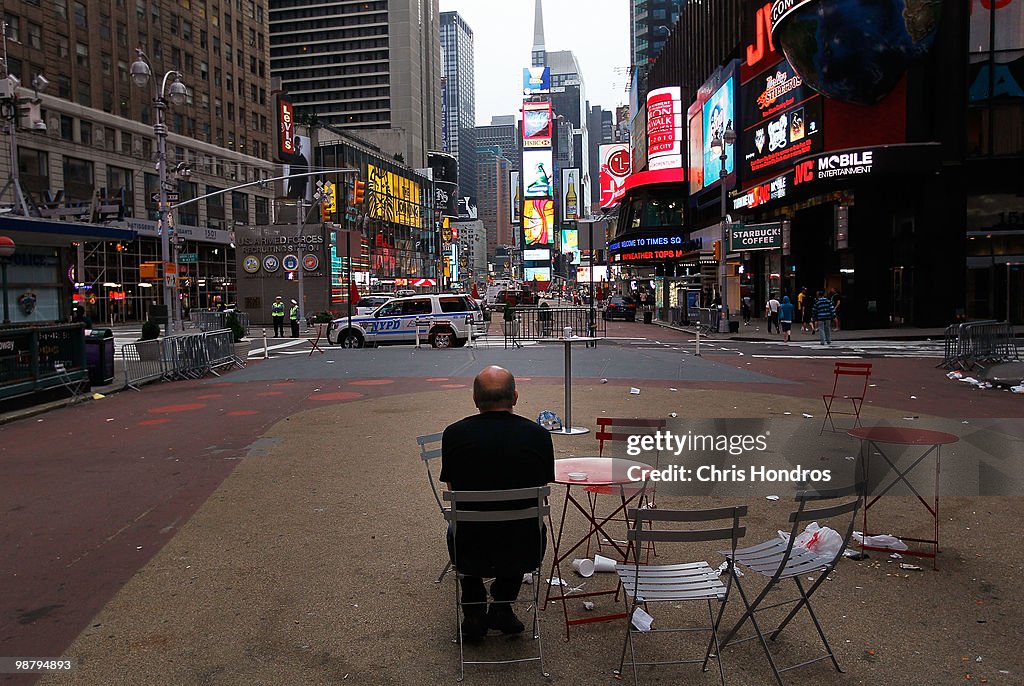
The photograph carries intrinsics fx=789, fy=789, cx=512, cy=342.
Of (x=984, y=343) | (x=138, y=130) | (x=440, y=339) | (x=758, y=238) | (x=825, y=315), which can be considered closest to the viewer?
(x=984, y=343)

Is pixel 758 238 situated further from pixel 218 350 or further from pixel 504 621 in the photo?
pixel 504 621

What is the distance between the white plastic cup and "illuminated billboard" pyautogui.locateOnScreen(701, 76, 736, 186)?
166 ft

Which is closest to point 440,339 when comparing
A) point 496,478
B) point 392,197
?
point 496,478

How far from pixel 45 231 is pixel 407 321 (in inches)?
547

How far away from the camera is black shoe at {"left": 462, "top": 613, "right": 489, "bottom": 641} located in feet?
16.2

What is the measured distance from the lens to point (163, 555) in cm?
671

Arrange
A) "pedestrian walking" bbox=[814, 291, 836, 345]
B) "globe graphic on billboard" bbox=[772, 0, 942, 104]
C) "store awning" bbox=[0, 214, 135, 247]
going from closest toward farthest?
"store awning" bbox=[0, 214, 135, 247], "pedestrian walking" bbox=[814, 291, 836, 345], "globe graphic on billboard" bbox=[772, 0, 942, 104]

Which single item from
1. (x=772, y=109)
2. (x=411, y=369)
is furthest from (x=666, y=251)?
(x=411, y=369)

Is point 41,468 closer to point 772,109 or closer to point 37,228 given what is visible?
point 37,228

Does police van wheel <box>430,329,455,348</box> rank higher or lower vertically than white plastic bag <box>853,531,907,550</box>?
higher

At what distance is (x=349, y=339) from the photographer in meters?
31.6

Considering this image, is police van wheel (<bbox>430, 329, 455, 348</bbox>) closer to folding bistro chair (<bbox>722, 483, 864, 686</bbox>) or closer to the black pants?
the black pants

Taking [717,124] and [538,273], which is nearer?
[717,124]

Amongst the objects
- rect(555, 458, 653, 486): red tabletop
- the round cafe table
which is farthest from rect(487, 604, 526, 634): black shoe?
rect(555, 458, 653, 486): red tabletop
